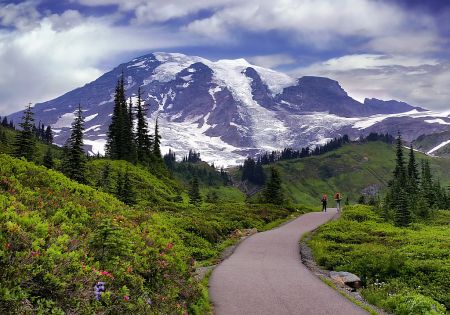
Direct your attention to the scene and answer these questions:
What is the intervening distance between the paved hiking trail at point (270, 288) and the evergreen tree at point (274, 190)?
23667 mm

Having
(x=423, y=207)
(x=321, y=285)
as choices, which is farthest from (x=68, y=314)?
(x=423, y=207)

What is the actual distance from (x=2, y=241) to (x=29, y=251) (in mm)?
515

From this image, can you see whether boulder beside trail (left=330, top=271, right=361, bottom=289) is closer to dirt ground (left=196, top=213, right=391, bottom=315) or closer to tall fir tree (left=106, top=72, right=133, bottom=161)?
dirt ground (left=196, top=213, right=391, bottom=315)

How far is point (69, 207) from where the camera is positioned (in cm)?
1082

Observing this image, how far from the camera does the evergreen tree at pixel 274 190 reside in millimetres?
42862

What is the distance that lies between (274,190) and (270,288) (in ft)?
104

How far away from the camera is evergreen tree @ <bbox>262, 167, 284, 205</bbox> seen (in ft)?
141

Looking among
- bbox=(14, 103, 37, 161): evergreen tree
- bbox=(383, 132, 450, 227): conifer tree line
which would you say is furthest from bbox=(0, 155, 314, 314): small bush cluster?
bbox=(383, 132, 450, 227): conifer tree line

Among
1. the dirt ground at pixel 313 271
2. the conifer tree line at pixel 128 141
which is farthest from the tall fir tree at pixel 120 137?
the dirt ground at pixel 313 271

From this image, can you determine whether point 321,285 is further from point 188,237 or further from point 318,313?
point 188,237

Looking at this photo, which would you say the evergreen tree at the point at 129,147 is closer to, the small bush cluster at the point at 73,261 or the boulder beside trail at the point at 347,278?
the small bush cluster at the point at 73,261

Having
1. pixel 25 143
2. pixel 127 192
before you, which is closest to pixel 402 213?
pixel 127 192

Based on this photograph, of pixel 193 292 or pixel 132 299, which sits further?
pixel 193 292

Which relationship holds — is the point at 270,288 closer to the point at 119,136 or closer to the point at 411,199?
the point at 411,199
